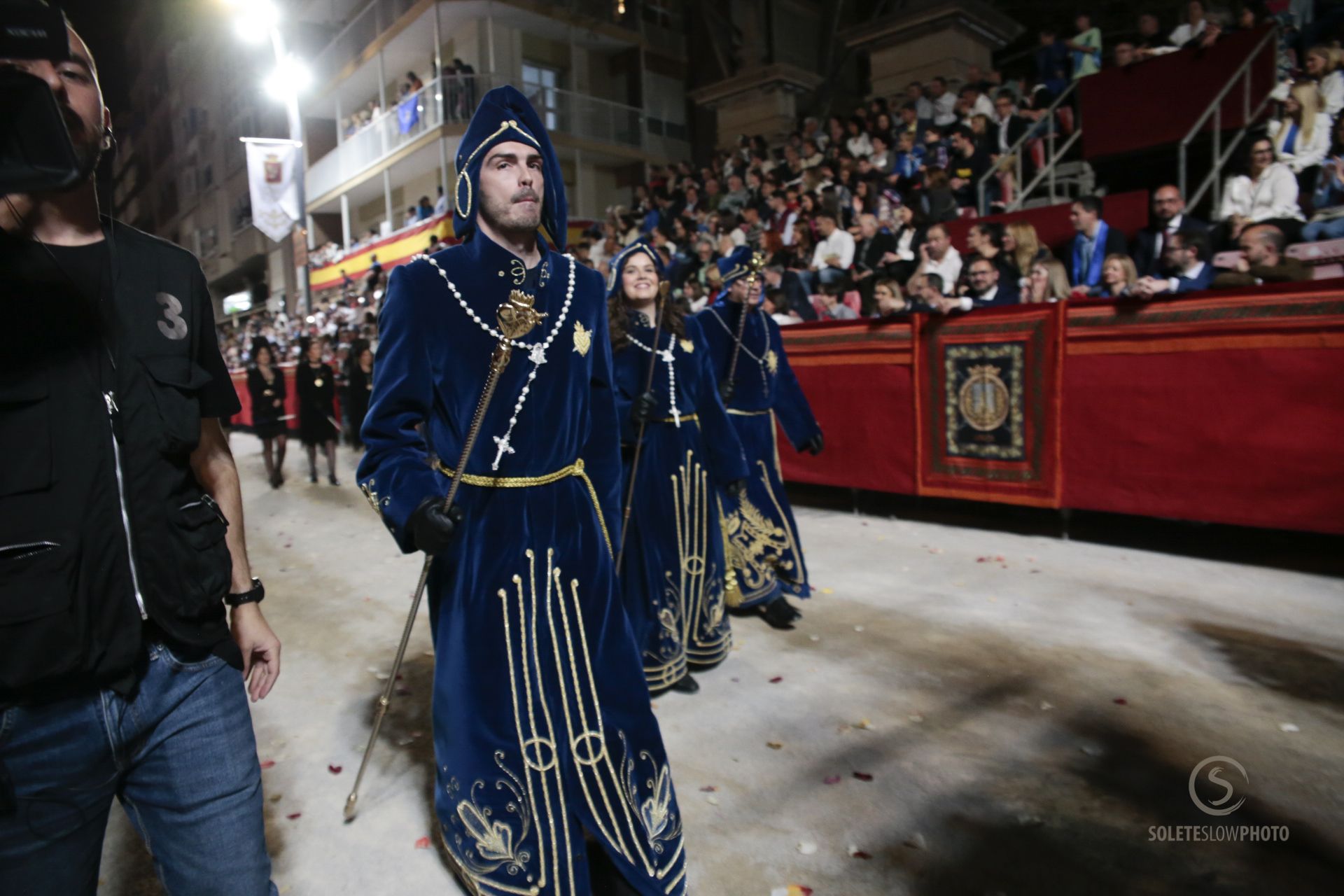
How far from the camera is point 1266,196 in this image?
7.11 metres

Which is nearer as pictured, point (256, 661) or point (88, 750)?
point (88, 750)

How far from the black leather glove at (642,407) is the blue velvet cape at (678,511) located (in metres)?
0.10

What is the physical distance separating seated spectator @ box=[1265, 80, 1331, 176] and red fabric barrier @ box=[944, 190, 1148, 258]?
1167 mm

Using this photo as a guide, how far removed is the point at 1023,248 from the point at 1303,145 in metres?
2.58

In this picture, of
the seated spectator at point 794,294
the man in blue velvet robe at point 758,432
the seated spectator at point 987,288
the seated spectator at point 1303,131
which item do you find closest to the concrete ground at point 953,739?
the man in blue velvet robe at point 758,432

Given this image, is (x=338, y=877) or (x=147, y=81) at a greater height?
(x=147, y=81)

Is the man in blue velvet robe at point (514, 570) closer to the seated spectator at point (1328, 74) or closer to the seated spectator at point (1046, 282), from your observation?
the seated spectator at point (1046, 282)

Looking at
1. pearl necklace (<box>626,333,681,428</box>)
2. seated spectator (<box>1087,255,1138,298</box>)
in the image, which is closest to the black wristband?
pearl necklace (<box>626,333,681,428</box>)

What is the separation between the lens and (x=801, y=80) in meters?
17.9

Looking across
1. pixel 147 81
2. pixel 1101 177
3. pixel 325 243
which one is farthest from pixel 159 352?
pixel 147 81

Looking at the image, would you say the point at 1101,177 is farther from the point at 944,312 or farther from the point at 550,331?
the point at 550,331

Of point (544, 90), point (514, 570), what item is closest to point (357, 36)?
point (544, 90)

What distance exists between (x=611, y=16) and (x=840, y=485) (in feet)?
72.3

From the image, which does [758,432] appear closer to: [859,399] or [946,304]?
[946,304]
